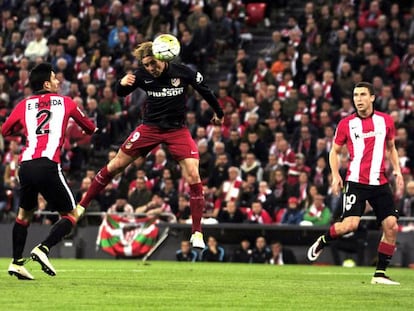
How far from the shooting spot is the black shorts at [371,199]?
584 inches

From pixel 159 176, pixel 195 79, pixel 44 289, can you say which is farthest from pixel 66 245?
pixel 44 289

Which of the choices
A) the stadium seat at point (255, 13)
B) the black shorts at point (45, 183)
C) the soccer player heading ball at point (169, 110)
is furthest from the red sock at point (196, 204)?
the stadium seat at point (255, 13)

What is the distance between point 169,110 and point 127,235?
9497 millimetres

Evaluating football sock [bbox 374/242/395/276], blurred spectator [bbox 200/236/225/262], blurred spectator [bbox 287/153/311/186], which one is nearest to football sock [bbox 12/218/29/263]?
football sock [bbox 374/242/395/276]

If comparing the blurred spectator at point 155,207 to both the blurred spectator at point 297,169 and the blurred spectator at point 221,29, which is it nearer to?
the blurred spectator at point 297,169

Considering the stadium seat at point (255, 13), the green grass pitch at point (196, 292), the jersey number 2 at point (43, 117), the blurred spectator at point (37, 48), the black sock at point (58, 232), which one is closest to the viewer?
the green grass pitch at point (196, 292)

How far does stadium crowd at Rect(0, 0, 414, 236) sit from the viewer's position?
82.3 feet

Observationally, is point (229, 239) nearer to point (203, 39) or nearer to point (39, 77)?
point (203, 39)

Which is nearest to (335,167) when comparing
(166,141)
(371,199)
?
(371,199)

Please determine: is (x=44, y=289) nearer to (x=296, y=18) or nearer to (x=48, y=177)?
(x=48, y=177)

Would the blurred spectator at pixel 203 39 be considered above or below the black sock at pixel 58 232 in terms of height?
above

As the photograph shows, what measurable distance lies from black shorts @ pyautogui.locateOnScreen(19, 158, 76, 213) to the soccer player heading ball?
2.09 metres

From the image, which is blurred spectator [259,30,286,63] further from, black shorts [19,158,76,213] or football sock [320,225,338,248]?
black shorts [19,158,76,213]

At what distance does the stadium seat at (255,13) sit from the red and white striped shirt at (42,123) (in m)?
19.5
